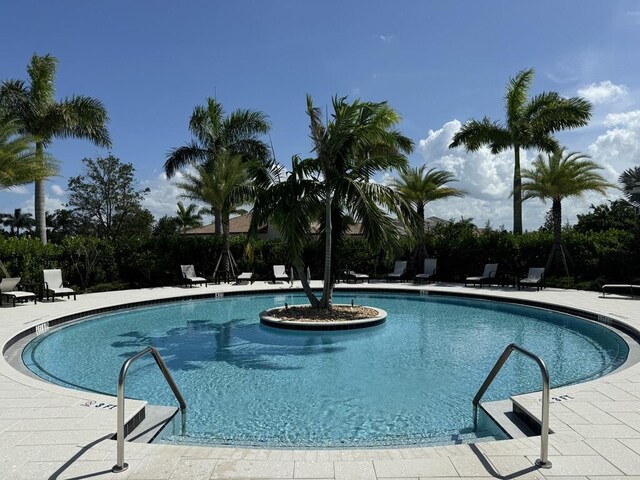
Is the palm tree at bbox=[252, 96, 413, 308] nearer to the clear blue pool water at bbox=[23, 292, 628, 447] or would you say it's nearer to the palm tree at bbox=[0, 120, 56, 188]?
the clear blue pool water at bbox=[23, 292, 628, 447]

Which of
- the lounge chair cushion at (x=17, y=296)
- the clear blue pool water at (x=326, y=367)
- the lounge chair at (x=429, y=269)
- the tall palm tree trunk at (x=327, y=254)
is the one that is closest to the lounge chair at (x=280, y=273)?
the lounge chair at (x=429, y=269)

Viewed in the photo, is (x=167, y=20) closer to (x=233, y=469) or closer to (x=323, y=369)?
(x=323, y=369)

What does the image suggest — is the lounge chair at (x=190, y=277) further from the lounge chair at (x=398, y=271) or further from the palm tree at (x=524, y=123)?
the palm tree at (x=524, y=123)

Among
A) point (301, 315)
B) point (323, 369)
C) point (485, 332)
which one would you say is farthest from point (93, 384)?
point (485, 332)

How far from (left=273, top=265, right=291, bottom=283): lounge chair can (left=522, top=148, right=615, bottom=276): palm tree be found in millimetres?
11312

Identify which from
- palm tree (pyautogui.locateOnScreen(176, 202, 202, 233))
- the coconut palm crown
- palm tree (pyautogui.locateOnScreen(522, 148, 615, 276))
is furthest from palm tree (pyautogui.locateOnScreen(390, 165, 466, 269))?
palm tree (pyautogui.locateOnScreen(176, 202, 202, 233))

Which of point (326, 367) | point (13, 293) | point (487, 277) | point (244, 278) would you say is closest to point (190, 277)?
point (244, 278)

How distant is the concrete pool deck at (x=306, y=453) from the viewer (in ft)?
12.1

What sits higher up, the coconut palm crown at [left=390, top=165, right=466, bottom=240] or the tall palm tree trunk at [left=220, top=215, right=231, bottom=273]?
the coconut palm crown at [left=390, top=165, right=466, bottom=240]

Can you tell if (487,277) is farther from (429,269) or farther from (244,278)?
(244,278)

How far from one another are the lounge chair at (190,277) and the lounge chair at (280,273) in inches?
128

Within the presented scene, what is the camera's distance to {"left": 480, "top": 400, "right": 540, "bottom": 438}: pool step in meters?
4.76

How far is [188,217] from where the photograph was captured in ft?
182

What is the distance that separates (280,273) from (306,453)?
17.5 meters
